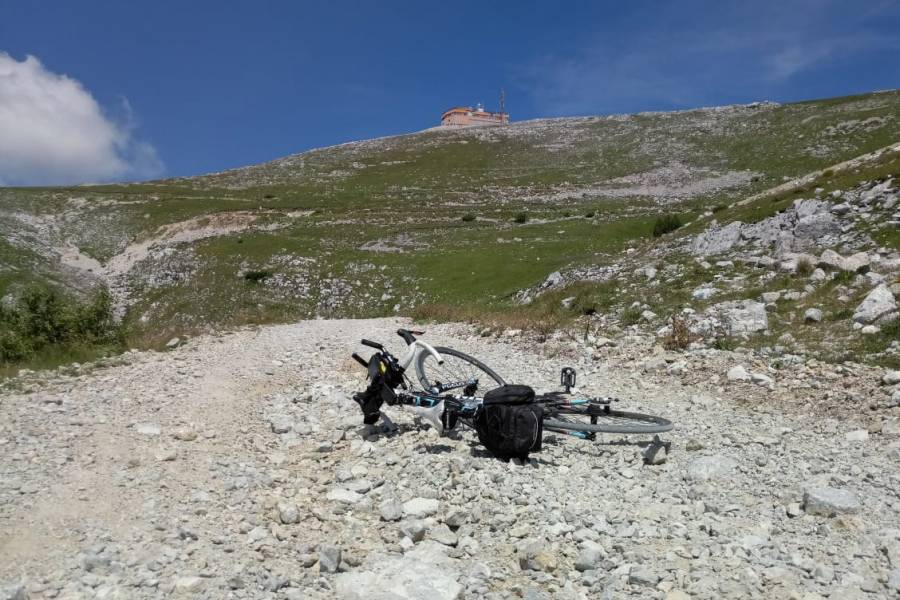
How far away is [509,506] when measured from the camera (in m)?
7.24

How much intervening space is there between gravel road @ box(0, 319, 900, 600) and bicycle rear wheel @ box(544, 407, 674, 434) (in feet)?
1.31

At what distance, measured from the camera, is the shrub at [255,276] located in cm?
4397

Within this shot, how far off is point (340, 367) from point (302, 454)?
634 centimetres

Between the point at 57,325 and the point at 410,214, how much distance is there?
2101 inches

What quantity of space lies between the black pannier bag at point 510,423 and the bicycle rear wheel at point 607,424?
46 cm

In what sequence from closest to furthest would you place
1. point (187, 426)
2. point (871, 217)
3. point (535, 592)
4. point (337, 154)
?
point (535, 592) < point (187, 426) < point (871, 217) < point (337, 154)

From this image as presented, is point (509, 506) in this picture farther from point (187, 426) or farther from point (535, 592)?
point (187, 426)

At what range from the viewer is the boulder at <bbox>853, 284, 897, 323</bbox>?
12438mm

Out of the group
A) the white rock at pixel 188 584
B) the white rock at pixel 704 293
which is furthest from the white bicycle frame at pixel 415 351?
the white rock at pixel 704 293

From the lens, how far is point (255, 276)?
44.2 metres

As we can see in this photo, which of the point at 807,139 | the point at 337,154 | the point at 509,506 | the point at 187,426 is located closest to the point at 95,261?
the point at 187,426

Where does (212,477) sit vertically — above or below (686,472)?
below

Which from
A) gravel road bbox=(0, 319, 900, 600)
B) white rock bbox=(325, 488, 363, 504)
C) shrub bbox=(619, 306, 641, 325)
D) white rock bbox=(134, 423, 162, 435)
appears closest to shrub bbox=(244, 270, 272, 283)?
shrub bbox=(619, 306, 641, 325)

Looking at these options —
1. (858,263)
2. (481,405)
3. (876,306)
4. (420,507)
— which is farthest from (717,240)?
(420,507)
